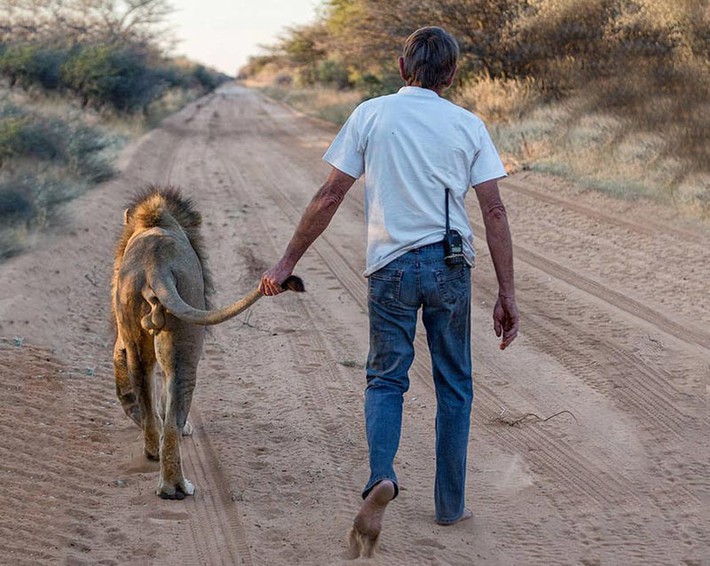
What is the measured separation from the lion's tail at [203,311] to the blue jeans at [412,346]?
0.40 metres

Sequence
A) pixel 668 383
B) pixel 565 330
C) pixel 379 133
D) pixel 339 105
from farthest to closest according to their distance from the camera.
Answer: pixel 339 105
pixel 565 330
pixel 668 383
pixel 379 133

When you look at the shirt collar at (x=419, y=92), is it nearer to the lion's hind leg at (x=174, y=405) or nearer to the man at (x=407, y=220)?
the man at (x=407, y=220)

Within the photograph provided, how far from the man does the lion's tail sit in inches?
3.2

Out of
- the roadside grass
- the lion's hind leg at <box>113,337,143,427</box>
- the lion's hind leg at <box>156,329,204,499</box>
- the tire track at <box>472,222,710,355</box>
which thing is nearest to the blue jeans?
the lion's hind leg at <box>156,329,204,499</box>

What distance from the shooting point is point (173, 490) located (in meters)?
4.98

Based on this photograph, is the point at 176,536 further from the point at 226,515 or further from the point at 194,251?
the point at 194,251

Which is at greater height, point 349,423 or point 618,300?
point 349,423

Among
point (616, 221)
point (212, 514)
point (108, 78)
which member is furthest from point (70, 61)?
point (212, 514)

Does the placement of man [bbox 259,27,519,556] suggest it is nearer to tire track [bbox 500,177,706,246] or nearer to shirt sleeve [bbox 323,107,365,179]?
shirt sleeve [bbox 323,107,365,179]

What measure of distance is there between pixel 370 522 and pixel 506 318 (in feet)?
3.65

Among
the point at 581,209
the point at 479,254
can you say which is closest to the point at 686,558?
the point at 479,254

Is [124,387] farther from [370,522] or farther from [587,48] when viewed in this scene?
[587,48]

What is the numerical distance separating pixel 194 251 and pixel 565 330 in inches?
145

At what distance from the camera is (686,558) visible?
4344mm
